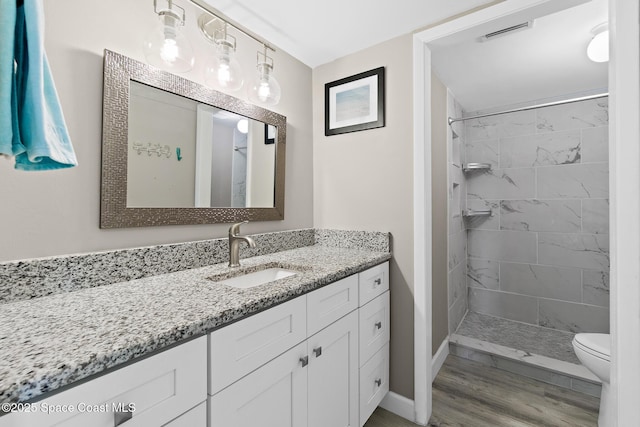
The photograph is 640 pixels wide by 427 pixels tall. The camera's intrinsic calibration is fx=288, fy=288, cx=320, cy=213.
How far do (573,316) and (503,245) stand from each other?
0.80 metres

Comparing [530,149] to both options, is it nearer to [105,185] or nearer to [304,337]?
[304,337]

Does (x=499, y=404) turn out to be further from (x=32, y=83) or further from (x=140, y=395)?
(x=32, y=83)

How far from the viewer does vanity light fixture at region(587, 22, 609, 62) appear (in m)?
1.60

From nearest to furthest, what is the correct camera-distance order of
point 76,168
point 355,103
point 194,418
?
point 194,418 < point 76,168 < point 355,103

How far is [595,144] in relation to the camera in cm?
246

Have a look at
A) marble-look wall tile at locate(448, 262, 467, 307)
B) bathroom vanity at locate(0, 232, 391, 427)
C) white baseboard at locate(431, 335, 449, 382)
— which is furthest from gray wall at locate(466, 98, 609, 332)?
bathroom vanity at locate(0, 232, 391, 427)

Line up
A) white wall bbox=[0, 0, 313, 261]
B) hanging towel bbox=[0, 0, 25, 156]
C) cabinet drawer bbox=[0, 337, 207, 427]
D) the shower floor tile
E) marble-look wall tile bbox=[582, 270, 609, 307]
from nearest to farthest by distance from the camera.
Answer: cabinet drawer bbox=[0, 337, 207, 427] → hanging towel bbox=[0, 0, 25, 156] → white wall bbox=[0, 0, 313, 261] → the shower floor tile → marble-look wall tile bbox=[582, 270, 609, 307]

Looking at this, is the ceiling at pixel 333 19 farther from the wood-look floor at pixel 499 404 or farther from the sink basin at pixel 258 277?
the wood-look floor at pixel 499 404

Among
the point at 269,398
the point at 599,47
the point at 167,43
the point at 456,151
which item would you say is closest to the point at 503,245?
the point at 456,151

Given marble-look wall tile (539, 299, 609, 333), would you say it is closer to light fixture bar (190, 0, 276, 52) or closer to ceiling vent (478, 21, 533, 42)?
ceiling vent (478, 21, 533, 42)

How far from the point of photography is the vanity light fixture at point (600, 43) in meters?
1.60

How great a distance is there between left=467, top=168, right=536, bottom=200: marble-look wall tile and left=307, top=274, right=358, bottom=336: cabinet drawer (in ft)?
7.42

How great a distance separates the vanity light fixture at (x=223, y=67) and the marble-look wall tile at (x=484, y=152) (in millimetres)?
2535

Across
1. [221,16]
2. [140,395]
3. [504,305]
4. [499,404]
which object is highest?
[221,16]
